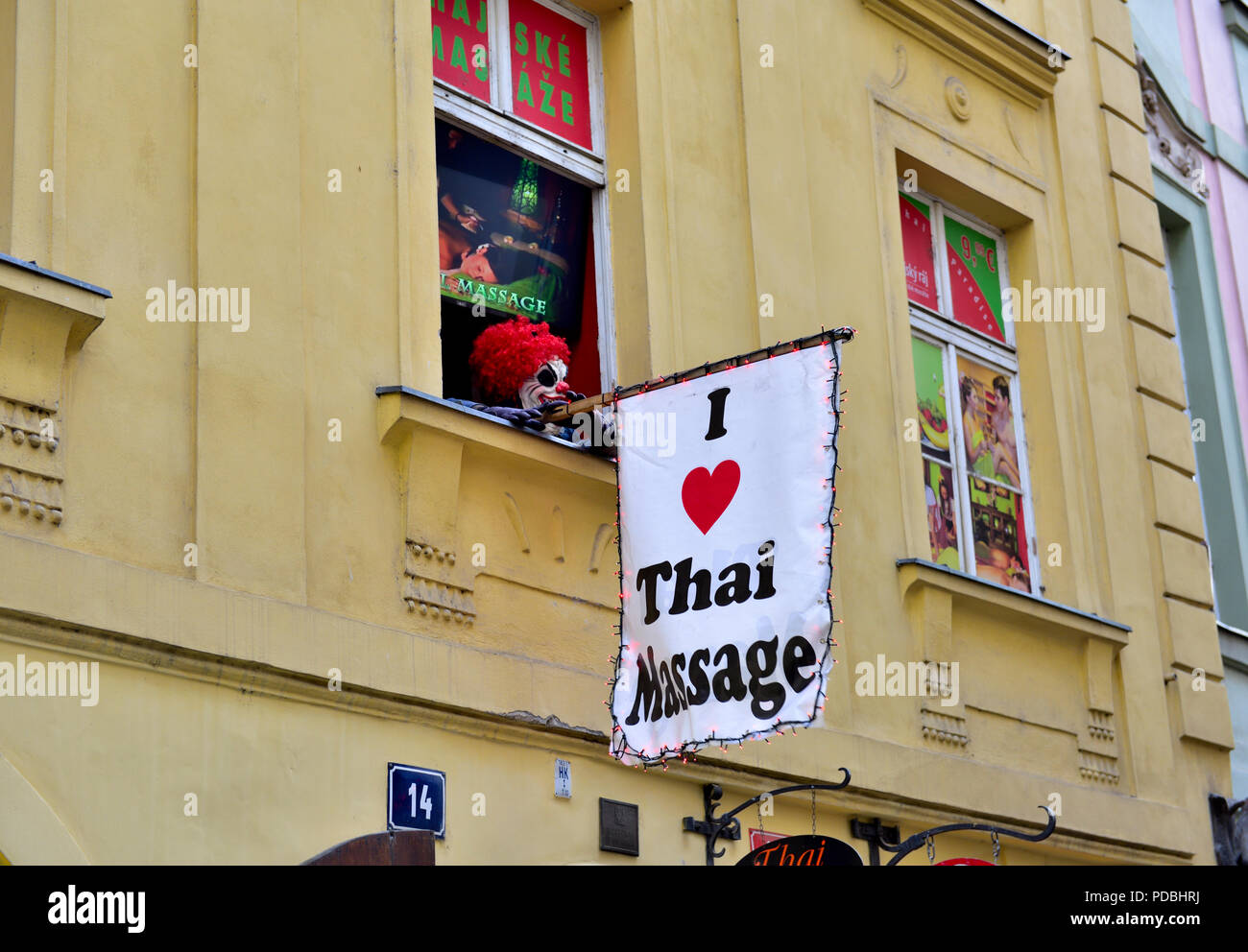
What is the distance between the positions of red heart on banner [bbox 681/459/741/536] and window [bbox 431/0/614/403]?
105 centimetres

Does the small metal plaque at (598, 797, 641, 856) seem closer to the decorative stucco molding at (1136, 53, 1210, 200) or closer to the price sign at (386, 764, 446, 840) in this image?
the price sign at (386, 764, 446, 840)

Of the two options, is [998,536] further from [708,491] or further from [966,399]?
[708,491]

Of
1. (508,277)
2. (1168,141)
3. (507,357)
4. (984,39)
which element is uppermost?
(1168,141)

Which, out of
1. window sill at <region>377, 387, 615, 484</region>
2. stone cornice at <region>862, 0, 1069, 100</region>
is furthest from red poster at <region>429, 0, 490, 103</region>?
stone cornice at <region>862, 0, 1069, 100</region>

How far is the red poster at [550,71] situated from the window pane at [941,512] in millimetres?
2621

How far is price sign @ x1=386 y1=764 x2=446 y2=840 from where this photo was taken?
695 centimetres

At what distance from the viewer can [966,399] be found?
10750 millimetres

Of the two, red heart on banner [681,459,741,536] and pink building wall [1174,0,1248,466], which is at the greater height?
pink building wall [1174,0,1248,466]

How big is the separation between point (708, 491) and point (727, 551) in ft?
0.82

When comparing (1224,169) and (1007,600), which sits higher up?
(1224,169)

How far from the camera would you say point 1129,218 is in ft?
39.7

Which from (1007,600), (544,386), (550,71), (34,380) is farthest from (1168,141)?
(34,380)

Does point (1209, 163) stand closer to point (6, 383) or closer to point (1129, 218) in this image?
point (1129, 218)
